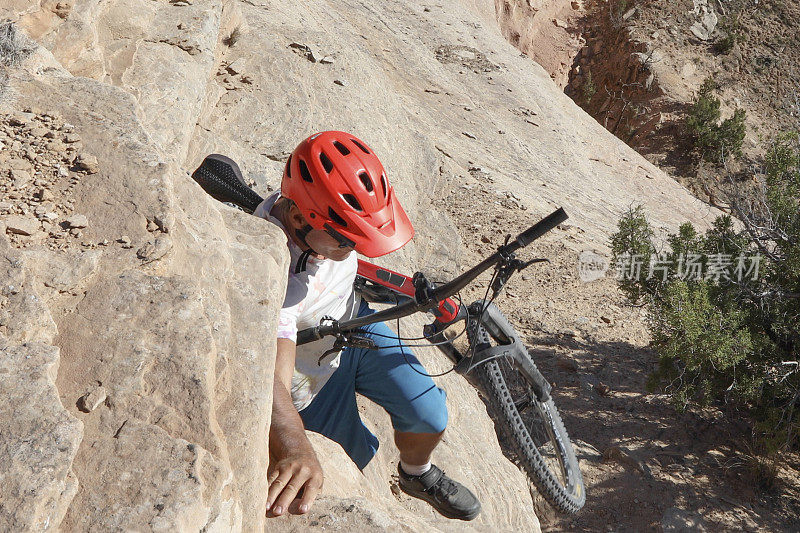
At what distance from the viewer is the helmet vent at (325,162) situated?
2.91m

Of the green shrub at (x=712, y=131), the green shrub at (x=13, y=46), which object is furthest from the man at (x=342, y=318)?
the green shrub at (x=712, y=131)

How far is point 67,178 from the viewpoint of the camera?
94.0 inches

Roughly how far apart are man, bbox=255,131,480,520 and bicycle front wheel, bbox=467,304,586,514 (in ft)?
1.16

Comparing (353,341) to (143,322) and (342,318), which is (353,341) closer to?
(342,318)

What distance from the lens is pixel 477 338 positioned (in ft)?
11.2

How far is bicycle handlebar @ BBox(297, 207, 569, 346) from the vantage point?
2365mm

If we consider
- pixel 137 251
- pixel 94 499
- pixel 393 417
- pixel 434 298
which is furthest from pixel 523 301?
pixel 94 499

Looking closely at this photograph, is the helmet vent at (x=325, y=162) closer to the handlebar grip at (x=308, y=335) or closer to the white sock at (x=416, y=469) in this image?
the handlebar grip at (x=308, y=335)

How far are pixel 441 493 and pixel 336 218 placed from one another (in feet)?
5.24

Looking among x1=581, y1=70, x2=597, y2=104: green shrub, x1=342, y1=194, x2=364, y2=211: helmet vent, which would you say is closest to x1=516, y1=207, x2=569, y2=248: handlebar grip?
x1=342, y1=194, x2=364, y2=211: helmet vent

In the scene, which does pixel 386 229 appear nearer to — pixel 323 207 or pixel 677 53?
pixel 323 207

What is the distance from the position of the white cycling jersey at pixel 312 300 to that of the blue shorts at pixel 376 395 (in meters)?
0.12

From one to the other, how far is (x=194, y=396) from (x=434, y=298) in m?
1.13

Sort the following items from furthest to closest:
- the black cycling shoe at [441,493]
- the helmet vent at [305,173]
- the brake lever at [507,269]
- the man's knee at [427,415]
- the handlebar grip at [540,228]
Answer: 1. the black cycling shoe at [441,493]
2. the man's knee at [427,415]
3. the helmet vent at [305,173]
4. the brake lever at [507,269]
5. the handlebar grip at [540,228]
